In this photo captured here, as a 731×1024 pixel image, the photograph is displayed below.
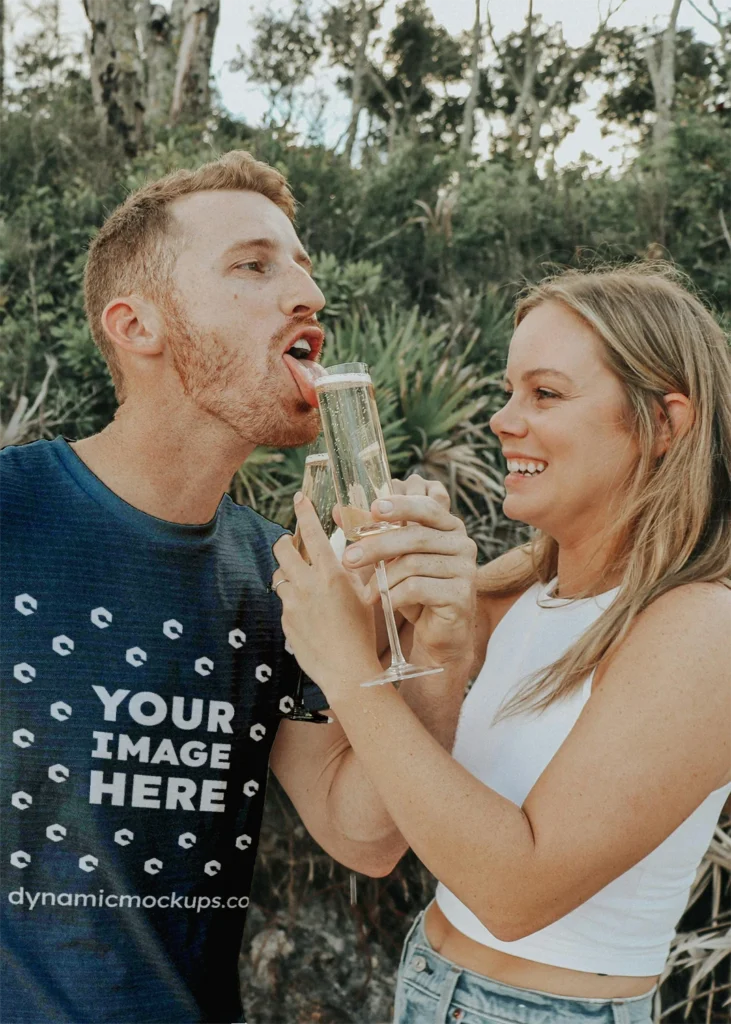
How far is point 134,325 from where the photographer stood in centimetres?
212

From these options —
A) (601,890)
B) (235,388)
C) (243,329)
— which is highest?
(243,329)

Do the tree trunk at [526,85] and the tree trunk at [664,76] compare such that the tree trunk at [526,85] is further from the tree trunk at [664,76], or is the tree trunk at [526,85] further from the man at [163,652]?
the man at [163,652]

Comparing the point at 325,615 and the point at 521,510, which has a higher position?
the point at 521,510

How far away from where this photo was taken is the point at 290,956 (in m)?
4.02

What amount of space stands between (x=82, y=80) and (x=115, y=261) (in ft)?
12.8

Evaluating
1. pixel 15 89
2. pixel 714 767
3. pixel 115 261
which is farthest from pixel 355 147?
pixel 714 767

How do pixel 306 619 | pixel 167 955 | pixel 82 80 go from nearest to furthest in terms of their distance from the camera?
pixel 306 619, pixel 167 955, pixel 82 80

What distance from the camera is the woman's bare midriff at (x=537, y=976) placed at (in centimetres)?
177

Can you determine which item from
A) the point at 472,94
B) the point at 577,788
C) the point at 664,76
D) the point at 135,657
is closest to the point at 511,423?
the point at 577,788

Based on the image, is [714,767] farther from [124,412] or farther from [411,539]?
[124,412]

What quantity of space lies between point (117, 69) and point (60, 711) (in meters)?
4.60

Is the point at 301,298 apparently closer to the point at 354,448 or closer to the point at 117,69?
the point at 354,448

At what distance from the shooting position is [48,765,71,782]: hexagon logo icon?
176 cm

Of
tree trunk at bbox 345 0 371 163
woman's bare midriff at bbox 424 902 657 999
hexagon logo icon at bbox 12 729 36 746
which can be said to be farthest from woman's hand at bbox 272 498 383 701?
tree trunk at bbox 345 0 371 163
